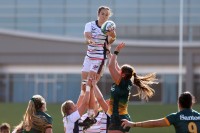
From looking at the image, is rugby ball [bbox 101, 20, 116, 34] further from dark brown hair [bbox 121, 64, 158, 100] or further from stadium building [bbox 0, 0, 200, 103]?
stadium building [bbox 0, 0, 200, 103]

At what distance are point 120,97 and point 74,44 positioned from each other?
46565mm

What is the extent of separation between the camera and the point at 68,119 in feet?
41.5

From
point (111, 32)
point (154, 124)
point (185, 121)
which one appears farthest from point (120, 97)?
point (185, 121)

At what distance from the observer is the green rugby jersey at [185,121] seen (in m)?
10.8

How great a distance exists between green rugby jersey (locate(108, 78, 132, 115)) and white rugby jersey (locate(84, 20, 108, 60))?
2272 millimetres

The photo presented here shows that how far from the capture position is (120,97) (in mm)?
12992

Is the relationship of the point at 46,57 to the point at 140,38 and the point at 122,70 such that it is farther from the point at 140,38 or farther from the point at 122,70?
the point at 122,70

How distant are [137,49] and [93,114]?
150 ft

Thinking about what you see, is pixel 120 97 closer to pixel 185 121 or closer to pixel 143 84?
pixel 143 84

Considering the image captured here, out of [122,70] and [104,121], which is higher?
[122,70]

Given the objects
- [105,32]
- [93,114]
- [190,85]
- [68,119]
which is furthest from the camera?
[190,85]

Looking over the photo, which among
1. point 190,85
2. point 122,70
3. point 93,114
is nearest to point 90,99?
point 93,114

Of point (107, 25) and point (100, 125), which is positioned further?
point (107, 25)

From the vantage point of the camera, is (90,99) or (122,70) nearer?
(122,70)
